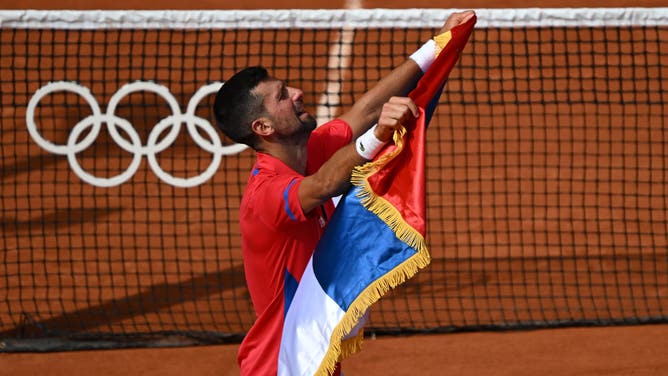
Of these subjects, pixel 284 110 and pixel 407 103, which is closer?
pixel 407 103

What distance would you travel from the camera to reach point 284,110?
5312 millimetres

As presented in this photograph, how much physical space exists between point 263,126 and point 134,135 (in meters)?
7.50

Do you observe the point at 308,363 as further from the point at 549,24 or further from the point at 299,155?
the point at 549,24

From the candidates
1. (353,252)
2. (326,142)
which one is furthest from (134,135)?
(353,252)

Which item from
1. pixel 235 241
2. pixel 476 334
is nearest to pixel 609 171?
pixel 476 334

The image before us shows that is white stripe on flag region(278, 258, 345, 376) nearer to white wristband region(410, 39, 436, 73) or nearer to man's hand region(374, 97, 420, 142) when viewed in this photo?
man's hand region(374, 97, 420, 142)

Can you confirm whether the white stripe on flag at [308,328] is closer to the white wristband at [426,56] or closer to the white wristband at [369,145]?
the white wristband at [369,145]

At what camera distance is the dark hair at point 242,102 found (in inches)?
210

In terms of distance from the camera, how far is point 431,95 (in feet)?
16.1

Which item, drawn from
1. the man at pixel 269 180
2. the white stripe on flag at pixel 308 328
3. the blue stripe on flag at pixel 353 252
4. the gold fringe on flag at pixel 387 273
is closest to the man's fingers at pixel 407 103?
the gold fringe on flag at pixel 387 273

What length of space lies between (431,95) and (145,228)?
23.0ft

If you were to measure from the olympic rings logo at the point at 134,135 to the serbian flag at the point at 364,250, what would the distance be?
6994 millimetres

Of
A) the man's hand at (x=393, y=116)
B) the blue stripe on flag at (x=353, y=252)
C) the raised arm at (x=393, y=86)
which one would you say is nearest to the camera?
the man's hand at (x=393, y=116)

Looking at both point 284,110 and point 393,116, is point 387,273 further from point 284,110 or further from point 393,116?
point 284,110
